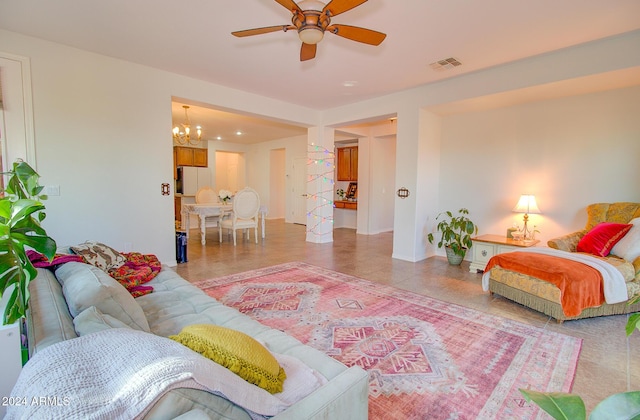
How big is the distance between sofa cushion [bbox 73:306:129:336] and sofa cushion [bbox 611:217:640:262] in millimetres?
4215

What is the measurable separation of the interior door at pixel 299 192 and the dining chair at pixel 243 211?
2686 mm

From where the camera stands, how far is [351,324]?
258cm

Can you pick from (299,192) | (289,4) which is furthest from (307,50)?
(299,192)

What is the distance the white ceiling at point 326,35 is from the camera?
8.43 ft

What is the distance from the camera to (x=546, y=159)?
4.12 meters

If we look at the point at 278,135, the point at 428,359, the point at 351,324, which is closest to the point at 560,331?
the point at 428,359

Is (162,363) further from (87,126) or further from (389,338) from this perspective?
(87,126)

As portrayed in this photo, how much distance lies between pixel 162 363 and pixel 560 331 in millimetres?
3077

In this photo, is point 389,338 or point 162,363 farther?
point 389,338

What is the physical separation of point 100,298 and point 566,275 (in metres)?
3.34

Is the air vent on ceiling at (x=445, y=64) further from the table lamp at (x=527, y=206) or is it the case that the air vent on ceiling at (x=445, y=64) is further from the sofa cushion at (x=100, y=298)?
the sofa cushion at (x=100, y=298)

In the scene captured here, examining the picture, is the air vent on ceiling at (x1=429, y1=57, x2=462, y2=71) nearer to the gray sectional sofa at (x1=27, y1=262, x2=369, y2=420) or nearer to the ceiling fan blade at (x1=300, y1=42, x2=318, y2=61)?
the ceiling fan blade at (x1=300, y1=42, x2=318, y2=61)

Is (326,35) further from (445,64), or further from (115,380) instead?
(115,380)

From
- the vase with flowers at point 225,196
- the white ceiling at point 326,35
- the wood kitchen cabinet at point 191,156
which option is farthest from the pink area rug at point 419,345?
the wood kitchen cabinet at point 191,156
